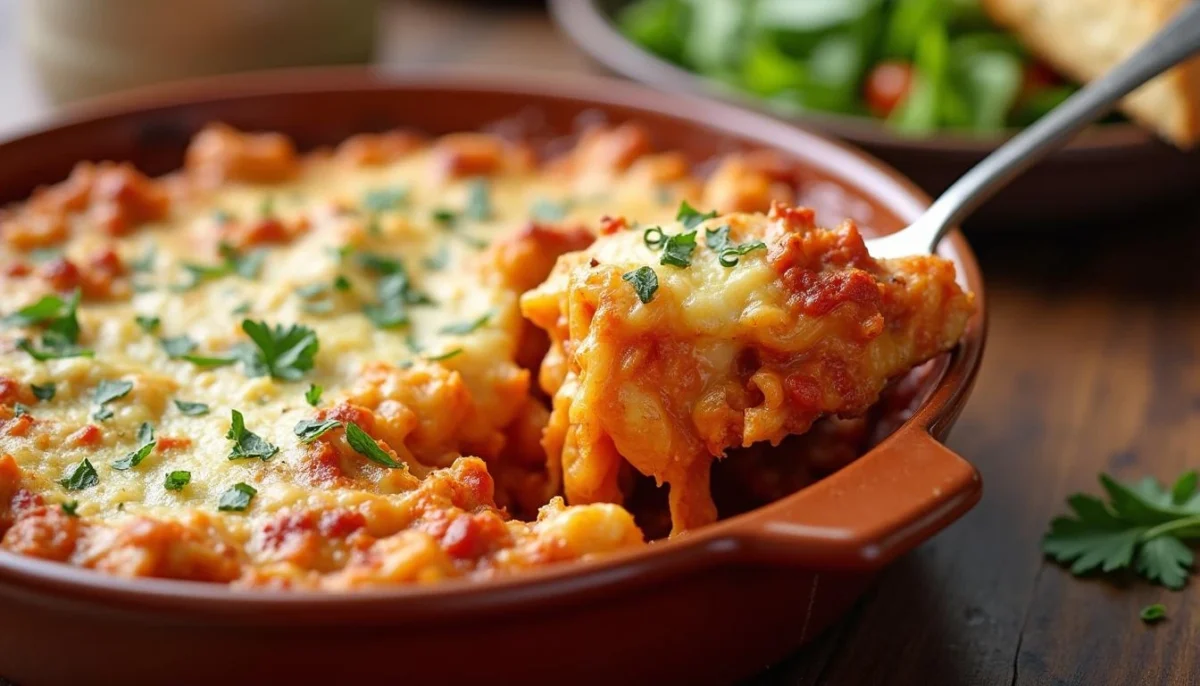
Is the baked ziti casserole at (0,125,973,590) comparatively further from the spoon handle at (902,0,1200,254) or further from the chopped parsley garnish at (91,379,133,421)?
the spoon handle at (902,0,1200,254)

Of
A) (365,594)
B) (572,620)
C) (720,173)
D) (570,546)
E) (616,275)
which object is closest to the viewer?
(365,594)

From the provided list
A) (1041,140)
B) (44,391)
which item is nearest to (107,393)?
(44,391)

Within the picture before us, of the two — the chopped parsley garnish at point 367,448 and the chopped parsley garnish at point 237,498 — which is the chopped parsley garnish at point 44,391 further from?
the chopped parsley garnish at point 367,448

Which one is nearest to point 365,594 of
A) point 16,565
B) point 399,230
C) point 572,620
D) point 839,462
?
point 572,620

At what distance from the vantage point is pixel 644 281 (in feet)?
7.15

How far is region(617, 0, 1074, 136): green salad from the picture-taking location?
4.30 metres

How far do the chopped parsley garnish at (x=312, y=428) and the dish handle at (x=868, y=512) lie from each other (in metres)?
0.82

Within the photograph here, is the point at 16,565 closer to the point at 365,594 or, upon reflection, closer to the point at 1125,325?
the point at 365,594

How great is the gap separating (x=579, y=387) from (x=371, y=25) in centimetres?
294

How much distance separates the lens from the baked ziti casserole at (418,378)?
2.03 m

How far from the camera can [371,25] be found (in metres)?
4.79

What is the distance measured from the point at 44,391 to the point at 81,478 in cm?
33

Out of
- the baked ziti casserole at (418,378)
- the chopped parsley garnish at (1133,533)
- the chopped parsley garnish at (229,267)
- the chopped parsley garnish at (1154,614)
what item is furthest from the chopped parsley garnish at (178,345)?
the chopped parsley garnish at (1154,614)

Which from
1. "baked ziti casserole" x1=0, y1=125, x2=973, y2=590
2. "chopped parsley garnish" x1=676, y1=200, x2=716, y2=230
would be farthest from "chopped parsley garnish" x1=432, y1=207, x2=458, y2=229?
"chopped parsley garnish" x1=676, y1=200, x2=716, y2=230
